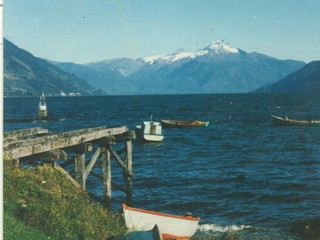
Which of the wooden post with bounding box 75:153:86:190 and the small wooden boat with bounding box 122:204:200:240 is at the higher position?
the wooden post with bounding box 75:153:86:190

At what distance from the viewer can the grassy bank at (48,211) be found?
429 inches

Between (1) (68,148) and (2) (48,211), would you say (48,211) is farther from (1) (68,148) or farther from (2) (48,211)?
(1) (68,148)

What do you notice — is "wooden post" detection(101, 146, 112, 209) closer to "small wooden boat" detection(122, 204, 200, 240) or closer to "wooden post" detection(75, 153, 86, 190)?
"wooden post" detection(75, 153, 86, 190)

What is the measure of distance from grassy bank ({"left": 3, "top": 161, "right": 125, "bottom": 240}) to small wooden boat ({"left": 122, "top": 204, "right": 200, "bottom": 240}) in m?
0.57

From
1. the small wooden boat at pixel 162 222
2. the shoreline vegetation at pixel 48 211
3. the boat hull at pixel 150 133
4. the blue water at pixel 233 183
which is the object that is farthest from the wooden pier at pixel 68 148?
the boat hull at pixel 150 133

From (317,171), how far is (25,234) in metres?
28.6

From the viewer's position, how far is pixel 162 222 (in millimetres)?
15133

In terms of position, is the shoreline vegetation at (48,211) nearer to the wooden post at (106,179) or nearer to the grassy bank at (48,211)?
the grassy bank at (48,211)

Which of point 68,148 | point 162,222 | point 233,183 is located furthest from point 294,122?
point 162,222

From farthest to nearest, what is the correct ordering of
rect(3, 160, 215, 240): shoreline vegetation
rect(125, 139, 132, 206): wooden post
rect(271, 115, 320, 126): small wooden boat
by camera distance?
rect(271, 115, 320, 126): small wooden boat, rect(125, 139, 132, 206): wooden post, rect(3, 160, 215, 240): shoreline vegetation

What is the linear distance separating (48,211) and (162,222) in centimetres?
430

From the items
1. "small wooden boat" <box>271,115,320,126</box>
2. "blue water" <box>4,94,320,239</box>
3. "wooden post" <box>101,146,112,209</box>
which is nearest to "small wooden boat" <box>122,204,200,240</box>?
"blue water" <box>4,94,320,239</box>

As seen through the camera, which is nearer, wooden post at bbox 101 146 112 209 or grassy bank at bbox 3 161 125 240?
grassy bank at bbox 3 161 125 240

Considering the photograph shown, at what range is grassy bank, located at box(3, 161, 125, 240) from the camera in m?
10.9
